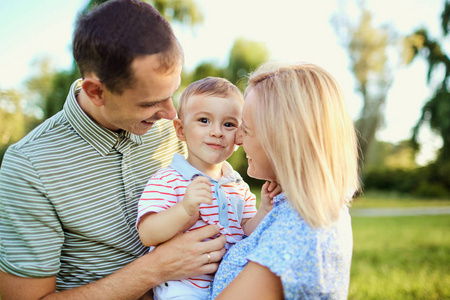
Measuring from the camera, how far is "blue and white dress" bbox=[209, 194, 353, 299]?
162cm

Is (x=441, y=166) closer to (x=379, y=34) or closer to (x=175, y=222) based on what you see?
(x=379, y=34)

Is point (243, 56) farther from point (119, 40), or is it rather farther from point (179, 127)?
point (119, 40)

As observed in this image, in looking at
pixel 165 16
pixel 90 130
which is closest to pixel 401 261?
pixel 90 130

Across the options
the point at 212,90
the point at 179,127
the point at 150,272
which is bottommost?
the point at 150,272

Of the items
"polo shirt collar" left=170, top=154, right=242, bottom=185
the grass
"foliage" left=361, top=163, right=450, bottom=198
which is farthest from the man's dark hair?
"foliage" left=361, top=163, right=450, bottom=198

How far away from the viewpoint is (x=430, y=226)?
10984 millimetres

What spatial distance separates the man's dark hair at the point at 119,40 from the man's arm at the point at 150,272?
3.04ft

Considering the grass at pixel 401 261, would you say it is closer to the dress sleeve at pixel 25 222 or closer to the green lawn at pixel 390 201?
the dress sleeve at pixel 25 222

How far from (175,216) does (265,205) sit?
623 mm

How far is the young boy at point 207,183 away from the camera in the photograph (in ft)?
6.89

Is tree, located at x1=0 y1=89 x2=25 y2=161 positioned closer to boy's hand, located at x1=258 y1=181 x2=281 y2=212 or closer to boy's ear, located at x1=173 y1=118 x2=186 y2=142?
boy's ear, located at x1=173 y1=118 x2=186 y2=142

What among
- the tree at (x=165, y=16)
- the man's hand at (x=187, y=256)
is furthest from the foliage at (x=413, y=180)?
the man's hand at (x=187, y=256)

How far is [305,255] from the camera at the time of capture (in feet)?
5.33

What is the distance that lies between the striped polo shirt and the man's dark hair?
0.33 meters
